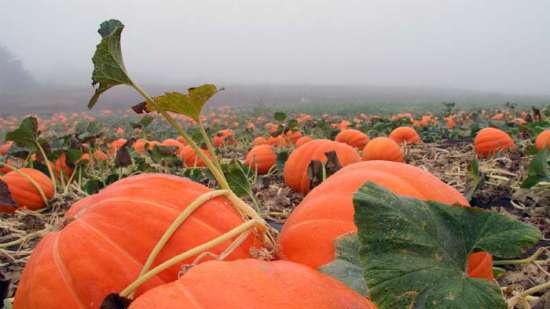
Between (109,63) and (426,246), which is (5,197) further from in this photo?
(426,246)

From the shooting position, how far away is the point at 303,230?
1473 mm

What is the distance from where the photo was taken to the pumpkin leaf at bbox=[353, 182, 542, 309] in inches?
32.0

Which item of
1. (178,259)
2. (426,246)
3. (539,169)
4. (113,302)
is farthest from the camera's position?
(539,169)

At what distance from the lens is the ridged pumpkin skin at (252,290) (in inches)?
35.2

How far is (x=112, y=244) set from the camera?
52.2 inches

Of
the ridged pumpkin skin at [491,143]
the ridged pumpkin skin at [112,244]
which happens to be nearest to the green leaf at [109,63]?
the ridged pumpkin skin at [112,244]

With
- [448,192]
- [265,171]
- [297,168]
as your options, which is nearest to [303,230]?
[448,192]

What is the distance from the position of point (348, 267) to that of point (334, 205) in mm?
487

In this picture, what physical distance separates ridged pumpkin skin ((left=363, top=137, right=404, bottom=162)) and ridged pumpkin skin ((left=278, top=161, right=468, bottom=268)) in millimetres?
3021

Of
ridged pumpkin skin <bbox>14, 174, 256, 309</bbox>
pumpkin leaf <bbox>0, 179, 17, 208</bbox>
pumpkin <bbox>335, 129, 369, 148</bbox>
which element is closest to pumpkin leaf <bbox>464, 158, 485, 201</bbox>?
ridged pumpkin skin <bbox>14, 174, 256, 309</bbox>

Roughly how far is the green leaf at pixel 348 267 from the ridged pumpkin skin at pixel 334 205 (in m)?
0.23

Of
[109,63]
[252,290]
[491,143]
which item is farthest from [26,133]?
[491,143]

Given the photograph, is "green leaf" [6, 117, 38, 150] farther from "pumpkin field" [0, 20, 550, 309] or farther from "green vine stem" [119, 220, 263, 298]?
"green vine stem" [119, 220, 263, 298]

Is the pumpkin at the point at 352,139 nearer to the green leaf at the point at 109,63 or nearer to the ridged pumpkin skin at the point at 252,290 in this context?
the green leaf at the point at 109,63
